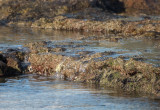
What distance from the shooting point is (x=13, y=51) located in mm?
12781

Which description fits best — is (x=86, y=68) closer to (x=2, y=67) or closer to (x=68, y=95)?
(x=68, y=95)

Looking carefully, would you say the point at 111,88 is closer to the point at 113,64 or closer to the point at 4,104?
the point at 113,64

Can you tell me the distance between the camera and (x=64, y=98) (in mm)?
8008

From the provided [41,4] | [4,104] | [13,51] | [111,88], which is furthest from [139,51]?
[41,4]

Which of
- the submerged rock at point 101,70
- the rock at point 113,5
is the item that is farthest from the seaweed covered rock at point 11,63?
the rock at point 113,5

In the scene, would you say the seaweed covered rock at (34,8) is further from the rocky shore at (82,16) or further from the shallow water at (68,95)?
the shallow water at (68,95)

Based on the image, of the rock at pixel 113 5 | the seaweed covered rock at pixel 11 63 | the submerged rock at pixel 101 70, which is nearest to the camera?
the submerged rock at pixel 101 70

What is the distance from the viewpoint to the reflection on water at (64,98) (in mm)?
7324

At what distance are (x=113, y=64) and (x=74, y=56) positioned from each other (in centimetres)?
182

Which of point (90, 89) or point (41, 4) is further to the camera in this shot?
point (41, 4)

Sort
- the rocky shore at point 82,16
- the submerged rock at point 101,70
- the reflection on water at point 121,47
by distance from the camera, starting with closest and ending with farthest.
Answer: the submerged rock at point 101,70 → the reflection on water at point 121,47 → the rocky shore at point 82,16

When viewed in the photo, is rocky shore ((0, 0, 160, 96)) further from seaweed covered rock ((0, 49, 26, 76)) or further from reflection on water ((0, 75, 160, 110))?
reflection on water ((0, 75, 160, 110))

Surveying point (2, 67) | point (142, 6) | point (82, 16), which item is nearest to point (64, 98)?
point (2, 67)

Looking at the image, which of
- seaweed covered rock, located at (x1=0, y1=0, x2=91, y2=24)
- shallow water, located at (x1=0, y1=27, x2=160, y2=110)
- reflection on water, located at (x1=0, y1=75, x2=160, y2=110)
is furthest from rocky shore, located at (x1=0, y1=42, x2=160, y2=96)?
seaweed covered rock, located at (x1=0, y1=0, x2=91, y2=24)
